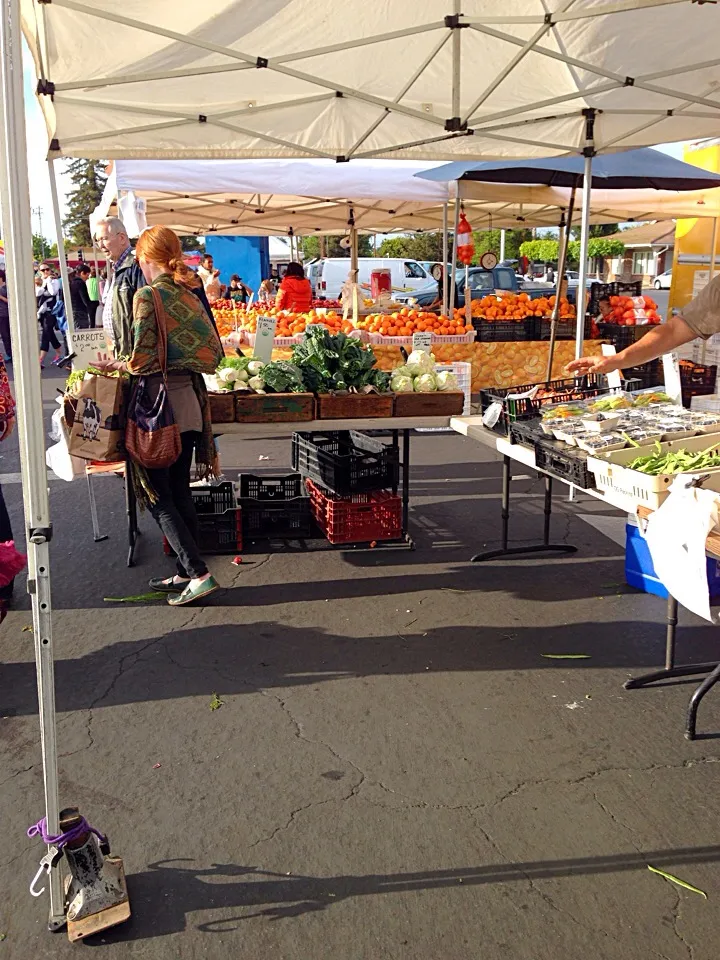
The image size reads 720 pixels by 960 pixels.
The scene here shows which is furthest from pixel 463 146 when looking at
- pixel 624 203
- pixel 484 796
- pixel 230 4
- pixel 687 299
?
pixel 687 299

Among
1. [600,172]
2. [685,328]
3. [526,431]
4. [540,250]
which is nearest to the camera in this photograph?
[685,328]

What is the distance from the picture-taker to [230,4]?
446cm

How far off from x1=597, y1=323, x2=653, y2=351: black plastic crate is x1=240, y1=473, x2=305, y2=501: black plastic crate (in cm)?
719

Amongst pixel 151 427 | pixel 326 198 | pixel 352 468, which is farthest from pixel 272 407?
pixel 326 198

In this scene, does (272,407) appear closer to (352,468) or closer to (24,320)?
(352,468)

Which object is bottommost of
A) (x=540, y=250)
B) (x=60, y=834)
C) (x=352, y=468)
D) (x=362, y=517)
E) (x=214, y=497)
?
(x=60, y=834)

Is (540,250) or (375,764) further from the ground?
(540,250)

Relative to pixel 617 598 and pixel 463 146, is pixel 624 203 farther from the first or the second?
pixel 617 598

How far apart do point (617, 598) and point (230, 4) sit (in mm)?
4002

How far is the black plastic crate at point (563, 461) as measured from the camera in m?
3.71

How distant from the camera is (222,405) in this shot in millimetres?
5238

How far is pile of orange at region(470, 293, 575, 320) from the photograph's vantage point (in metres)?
11.3

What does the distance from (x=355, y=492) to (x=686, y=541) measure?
2866 millimetres

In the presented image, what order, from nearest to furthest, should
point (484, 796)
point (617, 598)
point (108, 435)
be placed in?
point (484, 796) → point (108, 435) → point (617, 598)
